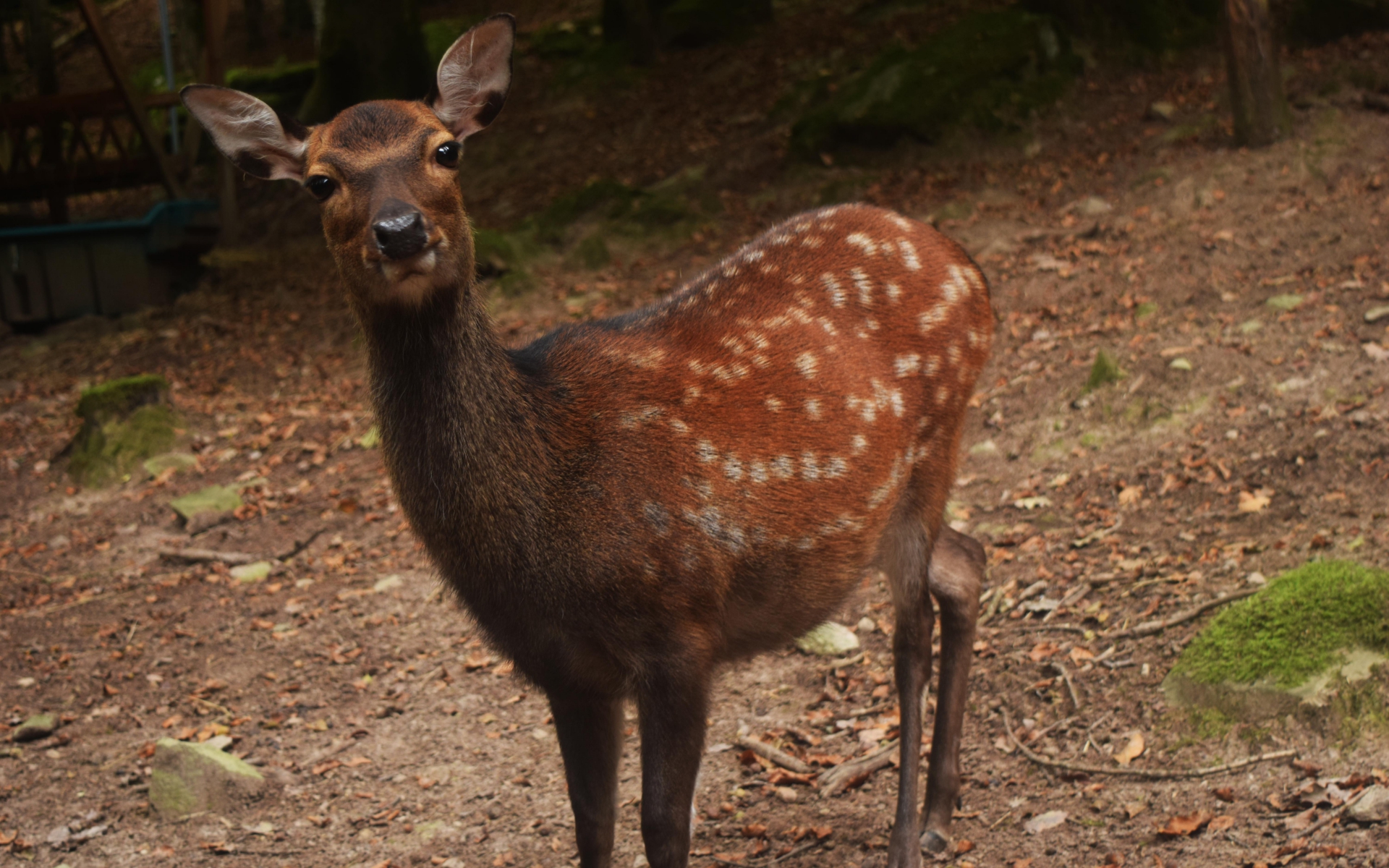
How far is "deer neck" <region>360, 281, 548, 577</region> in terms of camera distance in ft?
10.4

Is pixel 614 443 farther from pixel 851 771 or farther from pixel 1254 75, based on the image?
pixel 1254 75

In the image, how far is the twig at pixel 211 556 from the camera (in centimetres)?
676

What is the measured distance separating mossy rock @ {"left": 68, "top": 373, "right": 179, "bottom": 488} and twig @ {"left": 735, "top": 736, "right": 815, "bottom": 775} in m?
5.46

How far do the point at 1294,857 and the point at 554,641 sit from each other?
6.63ft

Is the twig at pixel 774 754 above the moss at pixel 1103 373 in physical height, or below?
below

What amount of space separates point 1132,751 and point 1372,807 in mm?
749

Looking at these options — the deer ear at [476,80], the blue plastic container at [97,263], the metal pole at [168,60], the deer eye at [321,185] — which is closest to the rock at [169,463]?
the blue plastic container at [97,263]

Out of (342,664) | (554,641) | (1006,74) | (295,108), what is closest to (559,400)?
(554,641)

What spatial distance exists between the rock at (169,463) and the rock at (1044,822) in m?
6.34

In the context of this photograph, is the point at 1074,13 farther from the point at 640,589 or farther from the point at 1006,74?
the point at 640,589

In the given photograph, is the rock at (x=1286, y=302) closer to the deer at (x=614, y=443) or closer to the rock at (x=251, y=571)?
the deer at (x=614, y=443)

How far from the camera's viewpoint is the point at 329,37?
538 inches

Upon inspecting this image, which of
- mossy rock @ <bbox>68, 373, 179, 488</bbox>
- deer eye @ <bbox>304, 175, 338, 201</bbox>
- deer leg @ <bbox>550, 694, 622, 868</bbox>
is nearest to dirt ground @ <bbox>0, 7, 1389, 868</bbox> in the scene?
mossy rock @ <bbox>68, 373, 179, 488</bbox>

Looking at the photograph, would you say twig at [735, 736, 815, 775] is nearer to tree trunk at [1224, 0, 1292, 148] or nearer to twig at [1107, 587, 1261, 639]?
twig at [1107, 587, 1261, 639]
